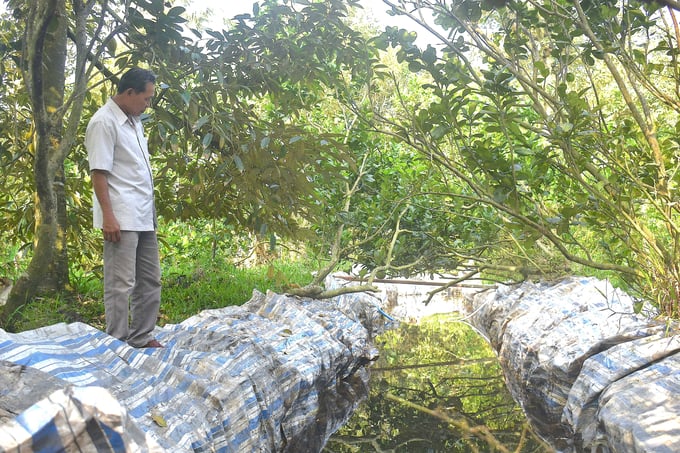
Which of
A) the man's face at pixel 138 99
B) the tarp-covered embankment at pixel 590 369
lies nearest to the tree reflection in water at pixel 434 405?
the tarp-covered embankment at pixel 590 369

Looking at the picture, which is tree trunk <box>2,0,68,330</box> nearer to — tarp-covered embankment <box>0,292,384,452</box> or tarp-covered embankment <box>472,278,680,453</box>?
tarp-covered embankment <box>0,292,384,452</box>

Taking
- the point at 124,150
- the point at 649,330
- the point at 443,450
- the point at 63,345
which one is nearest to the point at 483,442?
the point at 443,450

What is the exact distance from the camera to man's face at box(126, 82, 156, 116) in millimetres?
2709

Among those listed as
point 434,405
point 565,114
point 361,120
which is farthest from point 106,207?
point 434,405

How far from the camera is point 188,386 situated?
2.26 metres

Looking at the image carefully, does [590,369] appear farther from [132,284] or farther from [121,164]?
[121,164]

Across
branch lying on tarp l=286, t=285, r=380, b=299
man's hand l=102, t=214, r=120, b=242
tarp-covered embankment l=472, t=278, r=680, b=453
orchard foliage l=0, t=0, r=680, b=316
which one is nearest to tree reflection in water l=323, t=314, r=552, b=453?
tarp-covered embankment l=472, t=278, r=680, b=453

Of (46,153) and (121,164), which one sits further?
(46,153)

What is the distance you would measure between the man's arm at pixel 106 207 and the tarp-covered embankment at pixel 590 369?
6.50 feet

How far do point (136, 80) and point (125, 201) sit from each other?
51 cm

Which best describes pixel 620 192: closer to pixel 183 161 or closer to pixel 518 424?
pixel 518 424

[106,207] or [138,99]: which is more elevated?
[138,99]

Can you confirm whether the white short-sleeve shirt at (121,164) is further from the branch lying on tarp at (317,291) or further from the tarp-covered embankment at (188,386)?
the branch lying on tarp at (317,291)

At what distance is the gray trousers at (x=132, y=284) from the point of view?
2615mm
